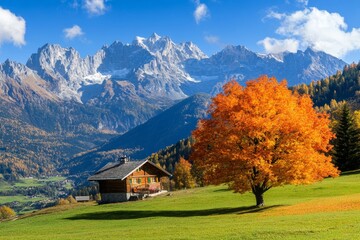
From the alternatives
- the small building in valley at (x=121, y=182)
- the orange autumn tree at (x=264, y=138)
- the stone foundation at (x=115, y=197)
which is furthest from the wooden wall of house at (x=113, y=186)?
the orange autumn tree at (x=264, y=138)

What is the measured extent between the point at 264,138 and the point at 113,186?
2172 inches

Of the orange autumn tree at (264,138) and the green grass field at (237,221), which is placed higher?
the orange autumn tree at (264,138)

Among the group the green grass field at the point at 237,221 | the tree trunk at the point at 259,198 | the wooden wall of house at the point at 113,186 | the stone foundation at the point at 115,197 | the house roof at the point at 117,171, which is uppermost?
the house roof at the point at 117,171

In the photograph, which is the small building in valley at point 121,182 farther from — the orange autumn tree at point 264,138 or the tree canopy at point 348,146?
the orange autumn tree at point 264,138

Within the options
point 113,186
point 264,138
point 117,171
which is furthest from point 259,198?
point 113,186

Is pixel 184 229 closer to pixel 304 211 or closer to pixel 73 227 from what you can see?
pixel 304 211

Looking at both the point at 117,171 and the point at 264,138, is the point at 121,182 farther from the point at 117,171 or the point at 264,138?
the point at 264,138

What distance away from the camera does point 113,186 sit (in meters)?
94.9

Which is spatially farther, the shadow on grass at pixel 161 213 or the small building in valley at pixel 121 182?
the small building in valley at pixel 121 182

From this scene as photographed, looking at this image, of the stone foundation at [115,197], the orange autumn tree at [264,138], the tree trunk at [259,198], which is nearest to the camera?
the orange autumn tree at [264,138]

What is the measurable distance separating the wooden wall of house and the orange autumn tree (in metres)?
48.1

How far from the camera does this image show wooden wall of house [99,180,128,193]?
94375mm

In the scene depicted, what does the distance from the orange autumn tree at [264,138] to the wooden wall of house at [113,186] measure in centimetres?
4807

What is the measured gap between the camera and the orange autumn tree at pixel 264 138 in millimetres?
45781
